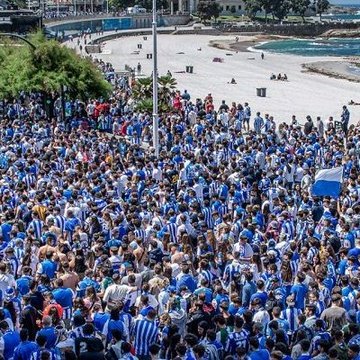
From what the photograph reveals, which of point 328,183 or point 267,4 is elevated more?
point 328,183

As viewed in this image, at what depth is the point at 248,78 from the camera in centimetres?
7094

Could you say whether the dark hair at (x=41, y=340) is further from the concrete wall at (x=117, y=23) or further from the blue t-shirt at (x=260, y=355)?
the concrete wall at (x=117, y=23)

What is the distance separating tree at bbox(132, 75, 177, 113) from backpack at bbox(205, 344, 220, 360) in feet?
88.2

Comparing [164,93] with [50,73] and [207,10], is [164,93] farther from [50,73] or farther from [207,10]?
[207,10]

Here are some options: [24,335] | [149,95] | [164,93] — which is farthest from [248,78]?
[24,335]

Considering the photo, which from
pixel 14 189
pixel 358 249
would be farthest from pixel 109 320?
pixel 14 189

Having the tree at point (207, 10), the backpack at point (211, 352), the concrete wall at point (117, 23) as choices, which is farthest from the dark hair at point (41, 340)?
the tree at point (207, 10)

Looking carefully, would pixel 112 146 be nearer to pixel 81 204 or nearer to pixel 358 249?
pixel 81 204

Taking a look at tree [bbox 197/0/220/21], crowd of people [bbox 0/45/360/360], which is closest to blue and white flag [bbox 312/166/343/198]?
crowd of people [bbox 0/45/360/360]

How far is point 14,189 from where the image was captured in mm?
21234

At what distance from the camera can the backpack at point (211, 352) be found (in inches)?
427

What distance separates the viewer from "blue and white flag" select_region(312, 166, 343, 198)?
20.6 metres

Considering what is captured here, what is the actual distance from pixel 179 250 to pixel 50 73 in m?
22.8

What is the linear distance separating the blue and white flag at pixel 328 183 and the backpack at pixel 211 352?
1043 cm
